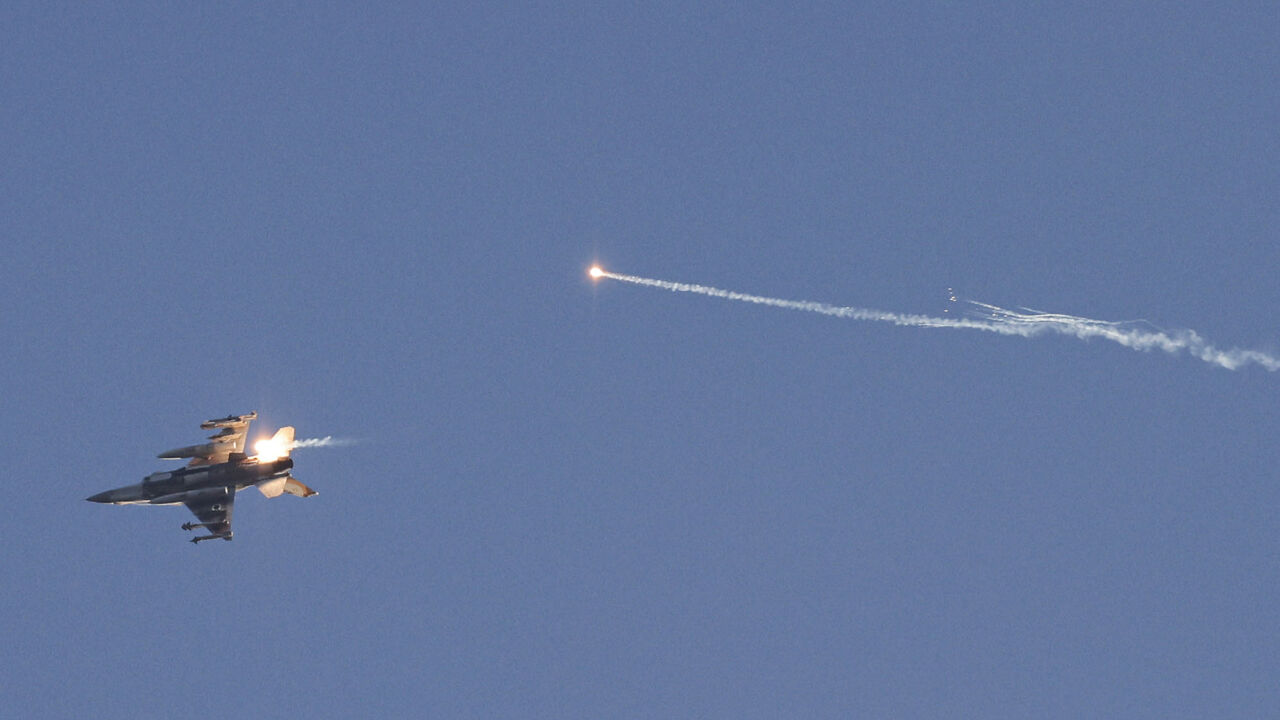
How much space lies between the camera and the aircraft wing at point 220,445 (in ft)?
437

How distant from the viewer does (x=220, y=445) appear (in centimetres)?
13488

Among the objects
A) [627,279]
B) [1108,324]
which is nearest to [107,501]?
[627,279]

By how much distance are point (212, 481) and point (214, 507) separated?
2.41m

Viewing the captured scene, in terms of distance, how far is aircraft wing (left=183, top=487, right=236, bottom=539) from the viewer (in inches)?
5226

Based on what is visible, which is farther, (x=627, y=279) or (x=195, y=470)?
(x=627, y=279)

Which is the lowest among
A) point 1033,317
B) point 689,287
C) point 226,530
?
point 226,530

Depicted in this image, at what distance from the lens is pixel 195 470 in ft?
436

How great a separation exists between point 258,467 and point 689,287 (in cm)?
4035

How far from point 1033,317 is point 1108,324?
6.58m

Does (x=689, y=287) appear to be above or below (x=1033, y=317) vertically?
above

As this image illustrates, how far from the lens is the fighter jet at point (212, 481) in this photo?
434 ft

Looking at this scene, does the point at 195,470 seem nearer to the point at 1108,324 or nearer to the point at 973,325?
the point at 973,325

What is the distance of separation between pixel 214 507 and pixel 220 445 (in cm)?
504

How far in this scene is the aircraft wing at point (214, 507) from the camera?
132750 mm
